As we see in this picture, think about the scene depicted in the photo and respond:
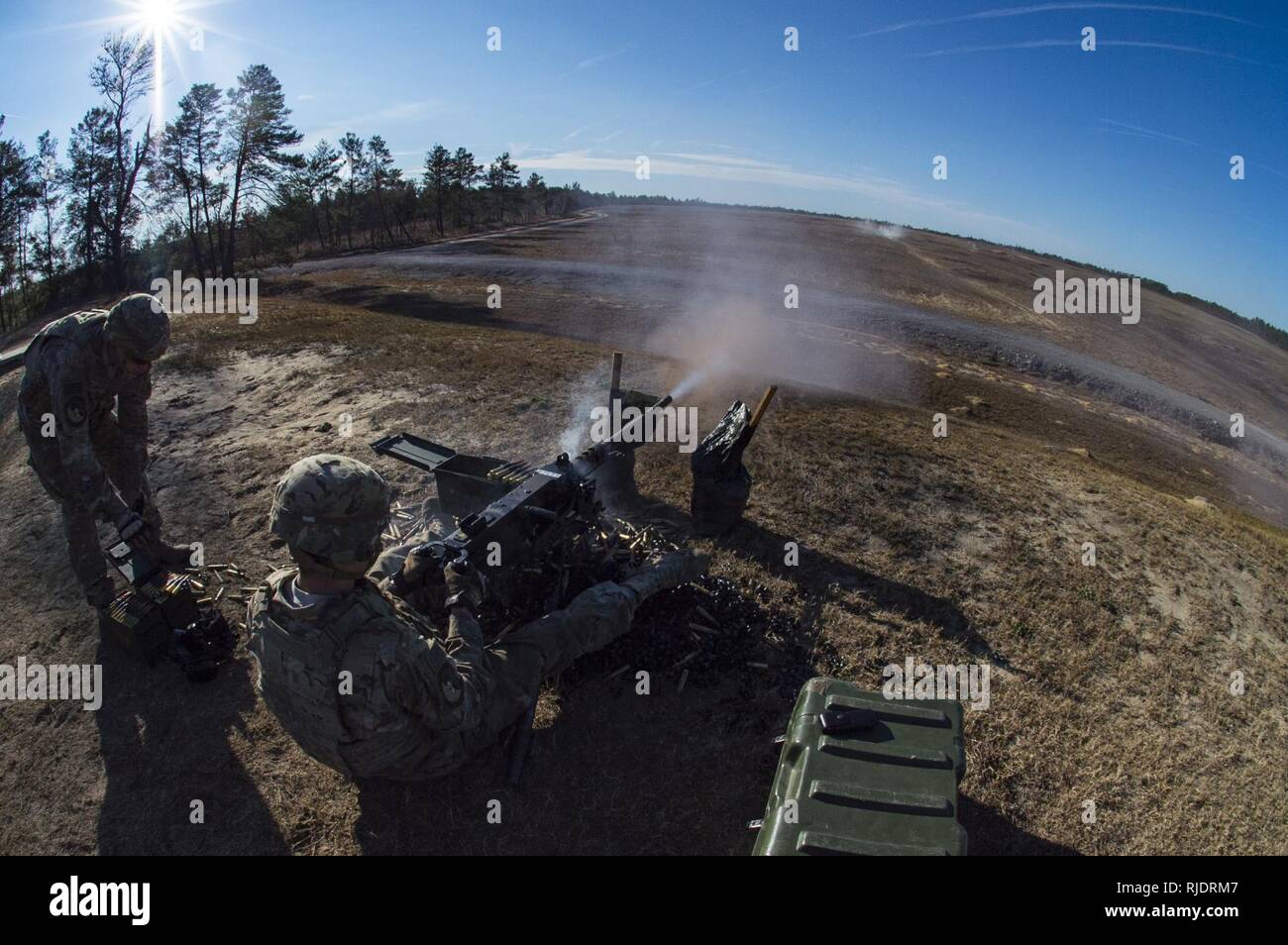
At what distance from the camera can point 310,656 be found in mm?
3930

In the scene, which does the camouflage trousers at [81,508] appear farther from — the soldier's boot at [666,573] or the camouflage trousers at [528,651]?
the soldier's boot at [666,573]

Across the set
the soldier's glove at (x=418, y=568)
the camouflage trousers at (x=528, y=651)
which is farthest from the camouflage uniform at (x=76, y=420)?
the soldier's glove at (x=418, y=568)

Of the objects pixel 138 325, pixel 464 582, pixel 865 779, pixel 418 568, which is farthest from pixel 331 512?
pixel 138 325

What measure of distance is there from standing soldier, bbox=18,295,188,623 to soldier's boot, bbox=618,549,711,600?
4.88 m

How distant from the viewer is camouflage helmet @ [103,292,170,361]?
22.0 ft

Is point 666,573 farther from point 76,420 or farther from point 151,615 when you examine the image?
point 76,420

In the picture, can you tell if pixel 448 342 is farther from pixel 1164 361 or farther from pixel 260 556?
pixel 1164 361

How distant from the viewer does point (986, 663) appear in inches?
260

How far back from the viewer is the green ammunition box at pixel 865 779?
3889mm

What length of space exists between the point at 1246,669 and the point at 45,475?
40.8 ft

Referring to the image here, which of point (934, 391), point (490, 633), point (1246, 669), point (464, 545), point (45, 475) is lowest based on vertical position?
point (1246, 669)

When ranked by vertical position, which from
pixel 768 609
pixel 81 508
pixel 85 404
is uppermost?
pixel 85 404

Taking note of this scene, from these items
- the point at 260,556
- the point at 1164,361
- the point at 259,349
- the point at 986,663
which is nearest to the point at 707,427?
the point at 986,663

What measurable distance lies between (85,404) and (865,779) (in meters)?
7.86
